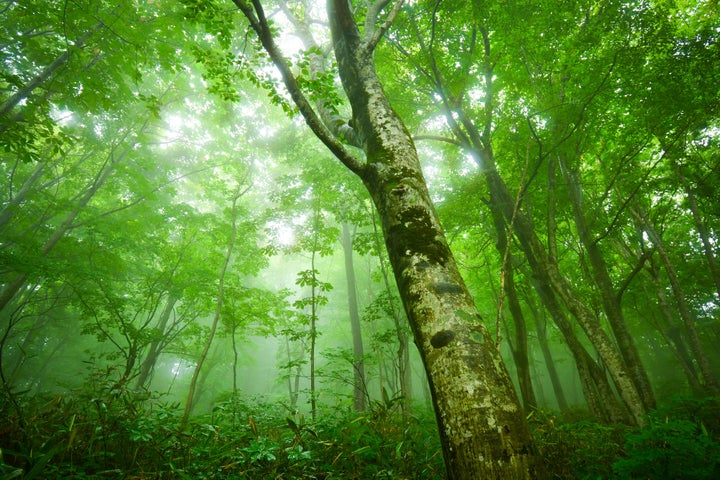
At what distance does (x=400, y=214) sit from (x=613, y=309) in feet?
23.5

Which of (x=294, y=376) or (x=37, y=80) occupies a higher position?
(x=37, y=80)

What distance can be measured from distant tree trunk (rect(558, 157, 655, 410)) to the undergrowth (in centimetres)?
308

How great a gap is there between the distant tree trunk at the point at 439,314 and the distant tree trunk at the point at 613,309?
240 inches

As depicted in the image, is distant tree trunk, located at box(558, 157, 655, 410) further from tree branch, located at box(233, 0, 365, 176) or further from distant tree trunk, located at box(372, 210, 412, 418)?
tree branch, located at box(233, 0, 365, 176)

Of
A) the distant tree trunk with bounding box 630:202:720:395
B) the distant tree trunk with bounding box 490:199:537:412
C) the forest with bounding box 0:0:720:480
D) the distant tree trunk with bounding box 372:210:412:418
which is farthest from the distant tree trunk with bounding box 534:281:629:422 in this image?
the distant tree trunk with bounding box 630:202:720:395

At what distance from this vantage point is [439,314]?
1542mm

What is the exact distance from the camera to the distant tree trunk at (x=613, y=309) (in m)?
5.93

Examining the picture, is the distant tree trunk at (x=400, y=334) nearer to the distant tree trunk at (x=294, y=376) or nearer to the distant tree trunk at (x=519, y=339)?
the distant tree trunk at (x=294, y=376)

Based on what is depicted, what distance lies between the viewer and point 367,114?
2598 millimetres

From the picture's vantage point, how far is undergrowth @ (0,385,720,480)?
2.01 m

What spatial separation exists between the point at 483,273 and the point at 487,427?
1379 cm

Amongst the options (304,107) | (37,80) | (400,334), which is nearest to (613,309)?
(400,334)

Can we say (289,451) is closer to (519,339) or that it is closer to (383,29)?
(383,29)

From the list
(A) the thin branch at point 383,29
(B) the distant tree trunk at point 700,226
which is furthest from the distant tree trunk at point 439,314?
(B) the distant tree trunk at point 700,226
